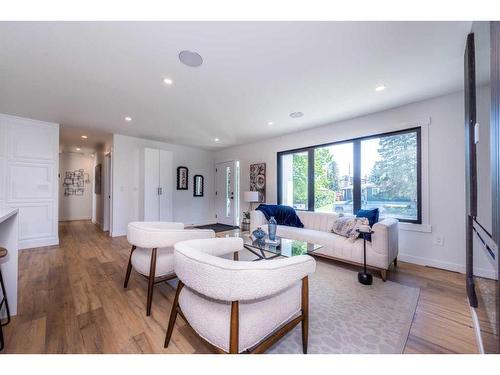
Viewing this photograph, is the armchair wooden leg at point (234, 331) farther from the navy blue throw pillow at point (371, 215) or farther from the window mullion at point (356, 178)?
the window mullion at point (356, 178)

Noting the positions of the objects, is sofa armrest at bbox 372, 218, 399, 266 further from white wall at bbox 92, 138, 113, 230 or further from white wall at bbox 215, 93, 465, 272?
white wall at bbox 92, 138, 113, 230

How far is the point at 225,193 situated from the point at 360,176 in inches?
148

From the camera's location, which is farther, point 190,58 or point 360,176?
point 360,176

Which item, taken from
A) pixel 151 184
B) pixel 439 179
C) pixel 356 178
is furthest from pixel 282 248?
pixel 151 184

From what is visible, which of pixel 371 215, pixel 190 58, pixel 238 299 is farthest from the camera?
pixel 371 215

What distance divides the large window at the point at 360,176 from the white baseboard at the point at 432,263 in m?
0.53

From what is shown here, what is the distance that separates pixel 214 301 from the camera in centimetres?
107

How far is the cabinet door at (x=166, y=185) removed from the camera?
4944 millimetres

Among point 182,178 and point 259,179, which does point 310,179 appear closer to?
point 259,179

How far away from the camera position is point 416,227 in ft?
9.32

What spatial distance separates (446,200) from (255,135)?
11.3 ft
